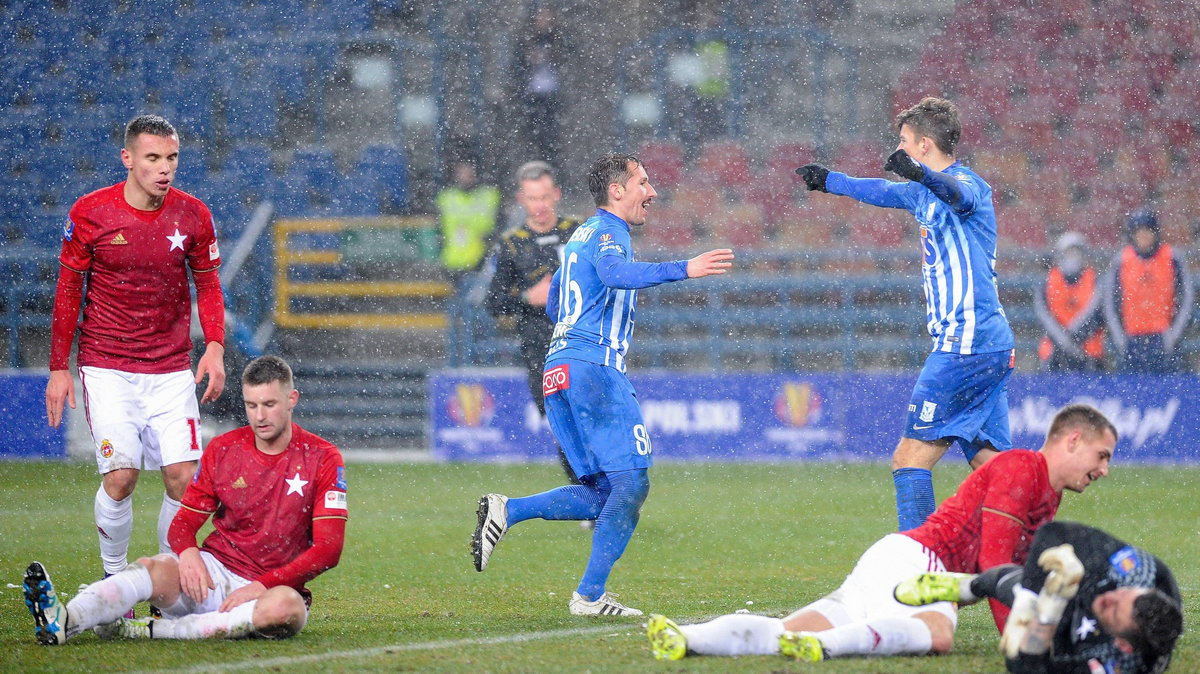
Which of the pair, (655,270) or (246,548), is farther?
(655,270)

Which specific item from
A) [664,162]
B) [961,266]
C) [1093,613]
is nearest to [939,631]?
[1093,613]

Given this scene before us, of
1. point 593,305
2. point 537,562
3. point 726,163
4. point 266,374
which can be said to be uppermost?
point 726,163

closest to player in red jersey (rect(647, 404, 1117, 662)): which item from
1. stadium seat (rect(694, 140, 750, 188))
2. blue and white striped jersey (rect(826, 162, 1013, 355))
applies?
blue and white striped jersey (rect(826, 162, 1013, 355))

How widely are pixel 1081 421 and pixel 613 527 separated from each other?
2009 millimetres

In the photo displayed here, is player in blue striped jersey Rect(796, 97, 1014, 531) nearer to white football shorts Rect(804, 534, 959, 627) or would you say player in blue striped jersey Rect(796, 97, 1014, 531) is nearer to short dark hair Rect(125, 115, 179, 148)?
white football shorts Rect(804, 534, 959, 627)

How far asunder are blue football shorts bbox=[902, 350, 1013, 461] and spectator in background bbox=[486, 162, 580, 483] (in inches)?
133

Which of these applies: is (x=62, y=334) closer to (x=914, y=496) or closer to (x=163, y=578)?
(x=163, y=578)

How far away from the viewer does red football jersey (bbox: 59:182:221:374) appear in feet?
20.0

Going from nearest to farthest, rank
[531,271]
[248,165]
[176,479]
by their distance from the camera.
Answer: [176,479] → [531,271] → [248,165]

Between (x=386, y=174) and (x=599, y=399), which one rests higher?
(x=386, y=174)

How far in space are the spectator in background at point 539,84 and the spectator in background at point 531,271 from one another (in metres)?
8.42

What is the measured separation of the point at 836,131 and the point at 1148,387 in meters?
7.70

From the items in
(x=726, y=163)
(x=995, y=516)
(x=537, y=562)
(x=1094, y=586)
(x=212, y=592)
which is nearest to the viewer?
(x=1094, y=586)

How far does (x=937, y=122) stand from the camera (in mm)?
6359
